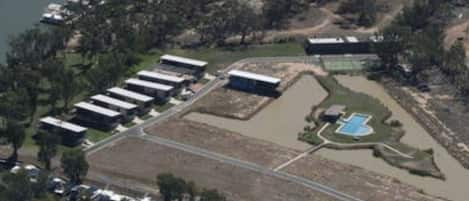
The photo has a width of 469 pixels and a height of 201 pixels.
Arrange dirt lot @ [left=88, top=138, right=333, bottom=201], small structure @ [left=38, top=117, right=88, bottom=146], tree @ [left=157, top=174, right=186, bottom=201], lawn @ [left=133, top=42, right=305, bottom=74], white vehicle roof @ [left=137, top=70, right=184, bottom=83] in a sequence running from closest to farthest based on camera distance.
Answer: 1. tree @ [left=157, top=174, right=186, bottom=201]
2. dirt lot @ [left=88, top=138, right=333, bottom=201]
3. small structure @ [left=38, top=117, right=88, bottom=146]
4. white vehicle roof @ [left=137, top=70, right=184, bottom=83]
5. lawn @ [left=133, top=42, right=305, bottom=74]

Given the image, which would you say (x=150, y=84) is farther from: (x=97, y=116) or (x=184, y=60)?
(x=97, y=116)

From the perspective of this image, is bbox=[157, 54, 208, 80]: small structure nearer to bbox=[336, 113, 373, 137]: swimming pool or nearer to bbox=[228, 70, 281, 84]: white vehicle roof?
bbox=[228, 70, 281, 84]: white vehicle roof

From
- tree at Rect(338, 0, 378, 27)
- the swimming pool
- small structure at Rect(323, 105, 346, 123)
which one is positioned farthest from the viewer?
tree at Rect(338, 0, 378, 27)

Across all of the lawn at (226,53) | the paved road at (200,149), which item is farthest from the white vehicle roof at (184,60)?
the paved road at (200,149)

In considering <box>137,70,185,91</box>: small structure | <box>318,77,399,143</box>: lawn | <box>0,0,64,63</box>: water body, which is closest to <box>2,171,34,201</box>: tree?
<box>137,70,185,91</box>: small structure


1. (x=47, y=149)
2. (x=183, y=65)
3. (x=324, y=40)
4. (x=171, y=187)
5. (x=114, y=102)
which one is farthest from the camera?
(x=324, y=40)

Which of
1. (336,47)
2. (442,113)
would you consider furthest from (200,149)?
(336,47)

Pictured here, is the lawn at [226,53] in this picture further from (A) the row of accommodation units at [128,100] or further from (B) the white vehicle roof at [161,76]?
(B) the white vehicle roof at [161,76]
